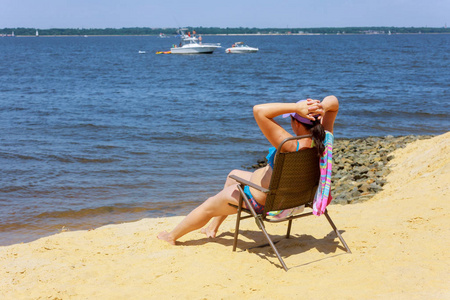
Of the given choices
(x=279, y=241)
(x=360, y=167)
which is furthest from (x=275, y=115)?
(x=360, y=167)

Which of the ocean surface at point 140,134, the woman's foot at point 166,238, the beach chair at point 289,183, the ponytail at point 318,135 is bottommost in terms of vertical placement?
the ocean surface at point 140,134

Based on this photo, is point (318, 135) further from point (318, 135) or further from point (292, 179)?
point (292, 179)

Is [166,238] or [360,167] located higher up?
[166,238]

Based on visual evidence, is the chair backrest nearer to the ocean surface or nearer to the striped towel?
the striped towel

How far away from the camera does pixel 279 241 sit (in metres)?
4.54

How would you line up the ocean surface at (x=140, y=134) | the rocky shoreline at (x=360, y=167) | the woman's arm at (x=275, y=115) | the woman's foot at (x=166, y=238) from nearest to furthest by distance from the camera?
the woman's arm at (x=275, y=115), the woman's foot at (x=166, y=238), the rocky shoreline at (x=360, y=167), the ocean surface at (x=140, y=134)

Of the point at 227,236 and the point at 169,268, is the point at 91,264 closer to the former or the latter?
the point at 169,268

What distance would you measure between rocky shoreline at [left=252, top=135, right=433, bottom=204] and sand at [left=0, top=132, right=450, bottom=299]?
176cm

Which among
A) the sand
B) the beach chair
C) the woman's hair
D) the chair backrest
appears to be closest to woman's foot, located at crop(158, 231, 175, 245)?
the sand

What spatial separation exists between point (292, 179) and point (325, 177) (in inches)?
11.4

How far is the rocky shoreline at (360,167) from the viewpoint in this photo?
7.29 metres

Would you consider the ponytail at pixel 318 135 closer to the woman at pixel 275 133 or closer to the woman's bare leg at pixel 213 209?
the woman at pixel 275 133

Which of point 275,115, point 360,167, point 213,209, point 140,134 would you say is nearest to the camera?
point 275,115

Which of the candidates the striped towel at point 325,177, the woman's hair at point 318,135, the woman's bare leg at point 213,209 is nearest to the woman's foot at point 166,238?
the woman's bare leg at point 213,209
